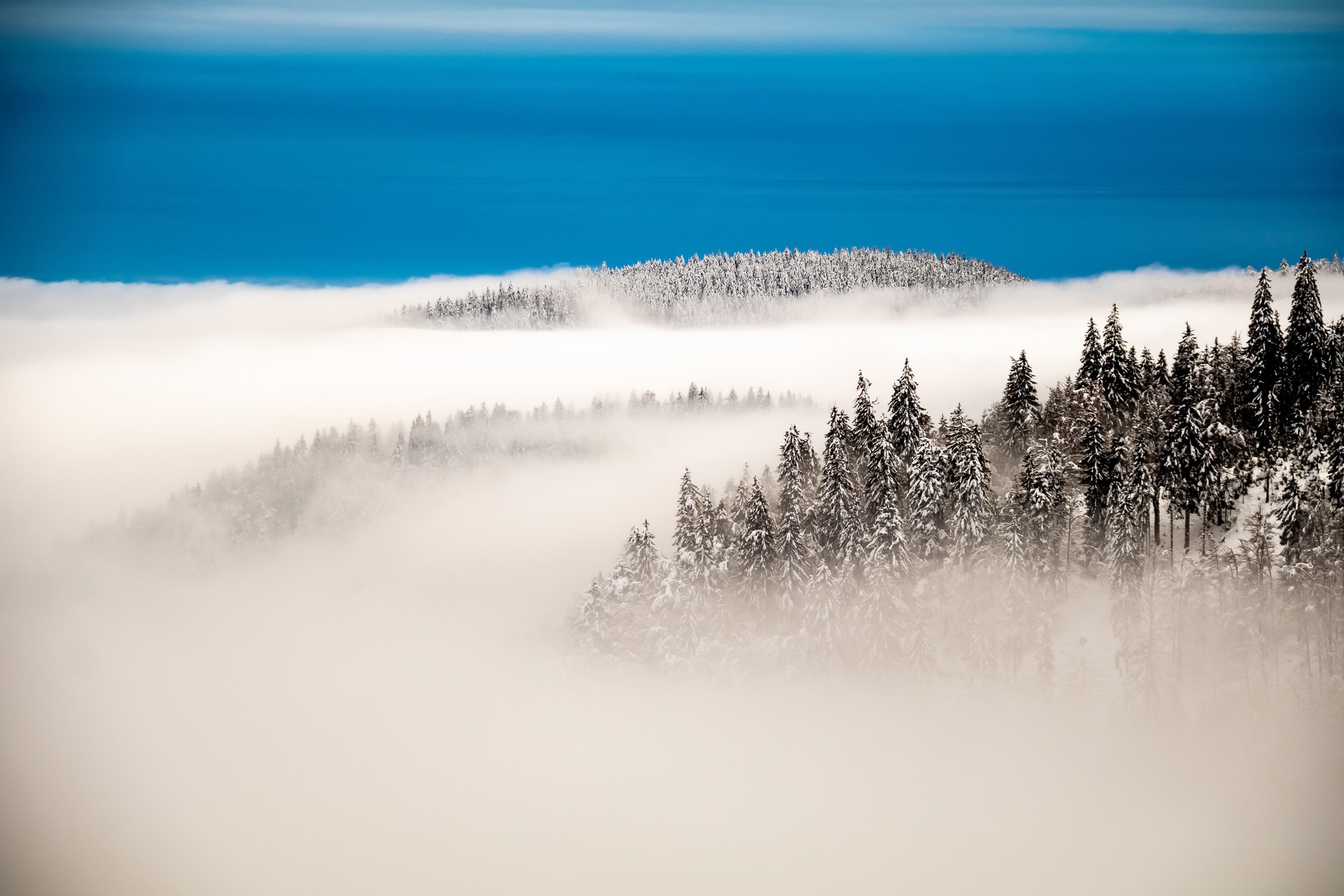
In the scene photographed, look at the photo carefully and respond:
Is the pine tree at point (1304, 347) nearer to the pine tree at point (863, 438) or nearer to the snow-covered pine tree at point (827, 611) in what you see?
the pine tree at point (863, 438)

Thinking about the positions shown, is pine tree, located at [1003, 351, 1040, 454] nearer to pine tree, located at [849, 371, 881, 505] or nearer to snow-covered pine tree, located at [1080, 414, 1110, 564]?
snow-covered pine tree, located at [1080, 414, 1110, 564]

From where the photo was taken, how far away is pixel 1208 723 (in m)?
52.9

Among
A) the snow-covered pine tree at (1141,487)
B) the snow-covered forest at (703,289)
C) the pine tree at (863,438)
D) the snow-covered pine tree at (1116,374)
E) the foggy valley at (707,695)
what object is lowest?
the foggy valley at (707,695)

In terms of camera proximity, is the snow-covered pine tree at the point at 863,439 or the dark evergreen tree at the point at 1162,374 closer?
the snow-covered pine tree at the point at 863,439

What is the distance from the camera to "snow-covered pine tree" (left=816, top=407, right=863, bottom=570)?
5353 centimetres

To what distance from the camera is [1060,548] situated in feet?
193

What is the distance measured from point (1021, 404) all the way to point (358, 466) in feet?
248

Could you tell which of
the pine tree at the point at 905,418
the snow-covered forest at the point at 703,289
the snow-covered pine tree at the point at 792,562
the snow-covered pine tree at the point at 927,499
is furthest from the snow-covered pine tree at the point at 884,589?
the snow-covered forest at the point at 703,289

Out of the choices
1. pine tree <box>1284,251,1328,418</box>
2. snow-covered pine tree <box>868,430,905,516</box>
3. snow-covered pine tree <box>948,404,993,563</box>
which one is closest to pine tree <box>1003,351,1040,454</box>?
snow-covered pine tree <box>948,404,993,563</box>

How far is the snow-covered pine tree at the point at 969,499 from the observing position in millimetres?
54094

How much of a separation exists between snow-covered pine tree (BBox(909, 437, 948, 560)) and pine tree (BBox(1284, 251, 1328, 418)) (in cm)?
1950

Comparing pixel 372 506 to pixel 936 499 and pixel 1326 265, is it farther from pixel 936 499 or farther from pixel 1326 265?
pixel 1326 265

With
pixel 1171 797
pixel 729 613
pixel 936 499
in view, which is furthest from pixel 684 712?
pixel 1171 797

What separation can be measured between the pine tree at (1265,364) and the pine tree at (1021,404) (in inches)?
449
